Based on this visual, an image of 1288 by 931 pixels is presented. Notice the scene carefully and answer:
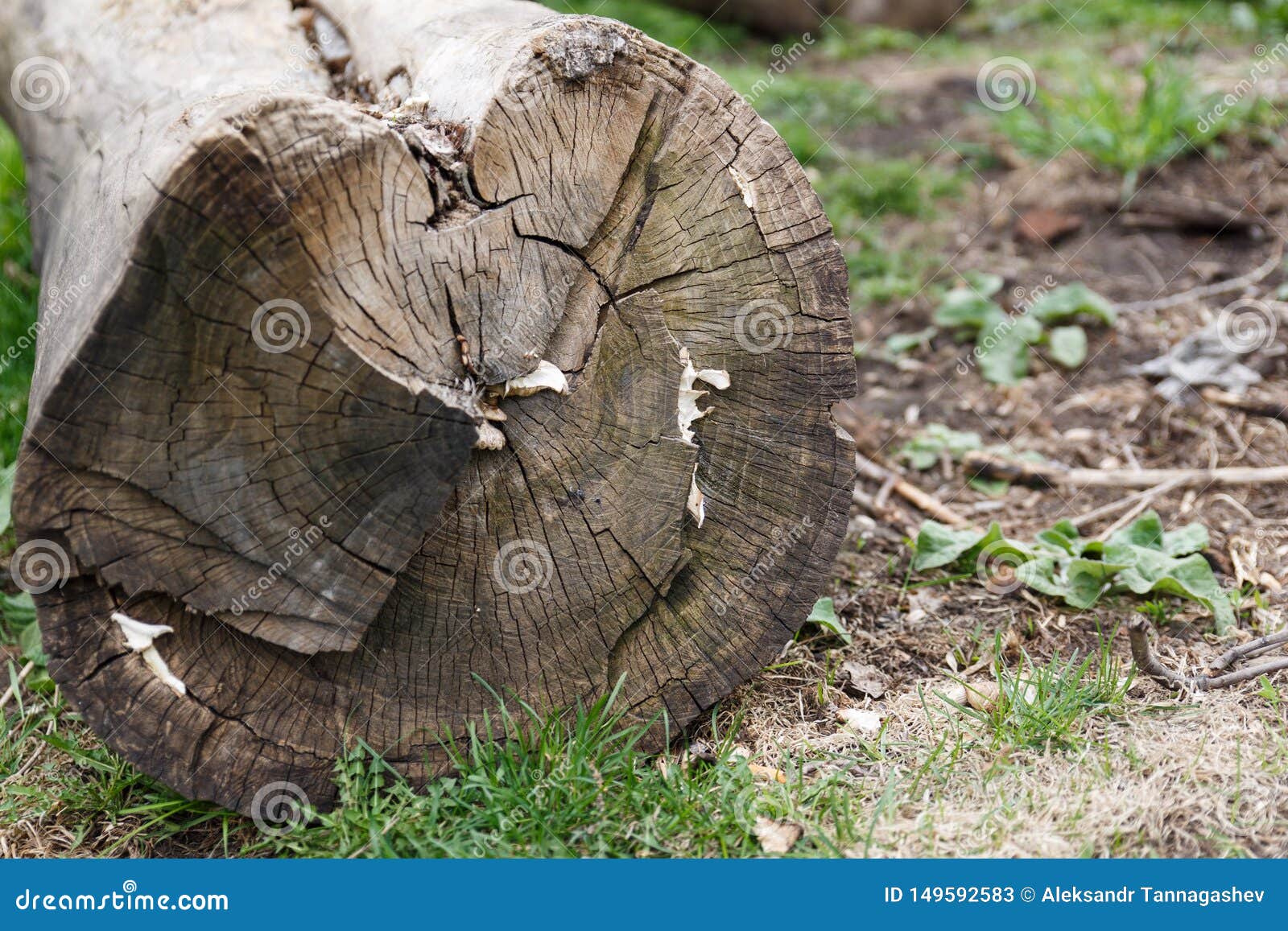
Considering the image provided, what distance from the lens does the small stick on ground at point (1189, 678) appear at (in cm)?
260

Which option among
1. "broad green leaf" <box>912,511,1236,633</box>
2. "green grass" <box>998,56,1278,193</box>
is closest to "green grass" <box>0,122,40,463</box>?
"broad green leaf" <box>912,511,1236,633</box>

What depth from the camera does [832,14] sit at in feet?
27.5

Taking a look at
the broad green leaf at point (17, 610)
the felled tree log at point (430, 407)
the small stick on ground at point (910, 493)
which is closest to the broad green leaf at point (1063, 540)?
the small stick on ground at point (910, 493)

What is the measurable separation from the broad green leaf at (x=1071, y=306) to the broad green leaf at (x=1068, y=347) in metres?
0.09

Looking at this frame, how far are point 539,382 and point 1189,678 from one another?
5.93ft

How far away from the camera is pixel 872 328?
4.79m

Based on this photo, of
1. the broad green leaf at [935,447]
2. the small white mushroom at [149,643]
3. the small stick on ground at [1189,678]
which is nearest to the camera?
the small white mushroom at [149,643]

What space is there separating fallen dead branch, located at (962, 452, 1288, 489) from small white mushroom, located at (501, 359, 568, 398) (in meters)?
2.13

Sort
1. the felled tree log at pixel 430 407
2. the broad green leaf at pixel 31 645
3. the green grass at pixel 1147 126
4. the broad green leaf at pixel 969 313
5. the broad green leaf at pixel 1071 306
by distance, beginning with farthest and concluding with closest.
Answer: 1. the green grass at pixel 1147 126
2. the broad green leaf at pixel 969 313
3. the broad green leaf at pixel 1071 306
4. the broad green leaf at pixel 31 645
5. the felled tree log at pixel 430 407

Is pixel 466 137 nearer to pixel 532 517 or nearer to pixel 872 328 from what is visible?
pixel 532 517

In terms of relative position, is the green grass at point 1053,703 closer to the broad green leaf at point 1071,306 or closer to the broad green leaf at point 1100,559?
the broad green leaf at point 1100,559

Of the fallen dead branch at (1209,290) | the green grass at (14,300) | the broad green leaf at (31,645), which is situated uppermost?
the fallen dead branch at (1209,290)

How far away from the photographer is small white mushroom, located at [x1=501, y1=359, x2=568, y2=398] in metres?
2.23

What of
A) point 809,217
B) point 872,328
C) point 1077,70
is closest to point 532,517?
point 809,217
